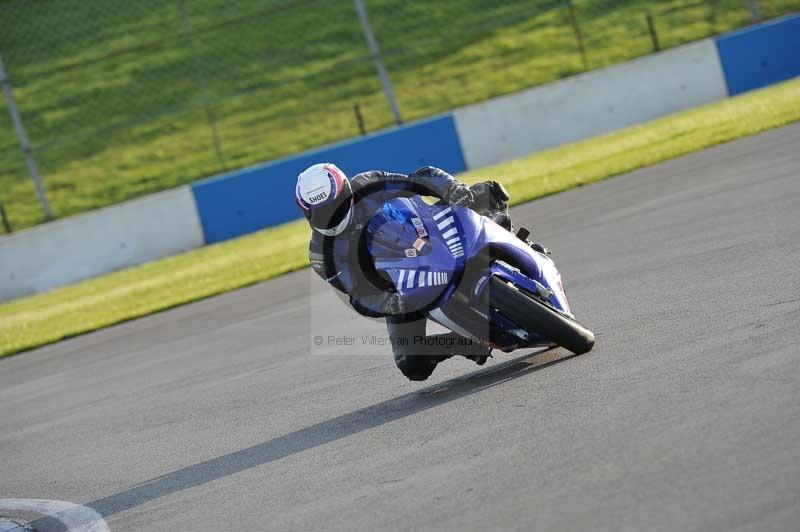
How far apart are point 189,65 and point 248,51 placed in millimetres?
2779

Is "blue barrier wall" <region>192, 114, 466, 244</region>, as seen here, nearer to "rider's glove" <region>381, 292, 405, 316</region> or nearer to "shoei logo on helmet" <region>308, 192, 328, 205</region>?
"shoei logo on helmet" <region>308, 192, 328, 205</region>

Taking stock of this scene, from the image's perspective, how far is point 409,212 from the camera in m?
6.76

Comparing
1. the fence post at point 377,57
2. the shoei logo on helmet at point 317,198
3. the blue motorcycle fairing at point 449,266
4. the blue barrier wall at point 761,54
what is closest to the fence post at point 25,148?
the fence post at point 377,57

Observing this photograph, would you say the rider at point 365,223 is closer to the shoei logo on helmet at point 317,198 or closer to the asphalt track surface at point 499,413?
the shoei logo on helmet at point 317,198

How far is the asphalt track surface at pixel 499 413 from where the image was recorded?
14.4ft

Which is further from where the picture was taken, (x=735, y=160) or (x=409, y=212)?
(x=735, y=160)

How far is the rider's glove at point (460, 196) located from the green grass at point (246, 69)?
17.3 meters

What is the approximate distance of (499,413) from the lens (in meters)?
5.93

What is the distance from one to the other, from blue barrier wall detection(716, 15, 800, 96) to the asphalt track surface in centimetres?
998

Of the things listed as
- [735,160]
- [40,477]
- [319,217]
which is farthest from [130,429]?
[735,160]

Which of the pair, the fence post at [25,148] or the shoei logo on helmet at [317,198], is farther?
the fence post at [25,148]

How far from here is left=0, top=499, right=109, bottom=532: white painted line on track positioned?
5832 mm

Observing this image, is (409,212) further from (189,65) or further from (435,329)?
(189,65)

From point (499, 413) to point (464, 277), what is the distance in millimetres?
958
